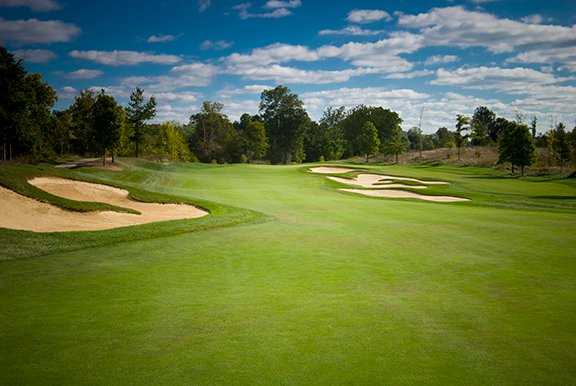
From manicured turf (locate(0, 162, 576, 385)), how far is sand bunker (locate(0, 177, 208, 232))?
Answer: 219 cm

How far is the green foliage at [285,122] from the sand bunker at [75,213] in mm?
94340

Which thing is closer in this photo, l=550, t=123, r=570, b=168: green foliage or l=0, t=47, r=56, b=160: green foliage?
l=0, t=47, r=56, b=160: green foliage

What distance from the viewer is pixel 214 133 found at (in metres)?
109

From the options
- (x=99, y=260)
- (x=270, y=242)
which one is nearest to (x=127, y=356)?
(x=99, y=260)

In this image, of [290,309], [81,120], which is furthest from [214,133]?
[290,309]

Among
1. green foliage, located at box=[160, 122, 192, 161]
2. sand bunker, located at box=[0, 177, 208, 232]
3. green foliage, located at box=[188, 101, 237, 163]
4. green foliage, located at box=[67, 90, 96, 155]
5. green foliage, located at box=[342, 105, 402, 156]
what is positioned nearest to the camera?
sand bunker, located at box=[0, 177, 208, 232]

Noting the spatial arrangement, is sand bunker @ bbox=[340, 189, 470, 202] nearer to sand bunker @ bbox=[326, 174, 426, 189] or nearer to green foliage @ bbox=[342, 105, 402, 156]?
sand bunker @ bbox=[326, 174, 426, 189]

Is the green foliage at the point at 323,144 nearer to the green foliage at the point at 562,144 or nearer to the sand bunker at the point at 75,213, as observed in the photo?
the green foliage at the point at 562,144

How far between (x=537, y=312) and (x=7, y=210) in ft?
56.5

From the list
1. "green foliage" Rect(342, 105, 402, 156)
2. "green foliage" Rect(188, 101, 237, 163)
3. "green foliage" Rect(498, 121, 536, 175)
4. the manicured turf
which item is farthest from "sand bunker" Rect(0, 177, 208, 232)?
"green foliage" Rect(342, 105, 402, 156)

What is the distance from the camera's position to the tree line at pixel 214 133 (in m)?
52.0

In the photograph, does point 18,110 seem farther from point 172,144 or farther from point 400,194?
point 400,194

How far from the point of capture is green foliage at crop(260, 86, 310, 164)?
116 meters

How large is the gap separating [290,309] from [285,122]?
11131 centimetres
